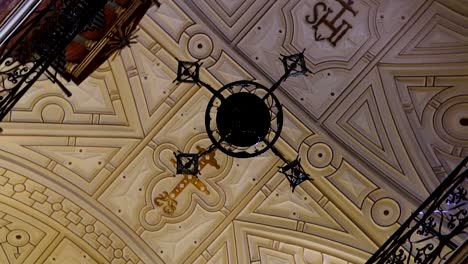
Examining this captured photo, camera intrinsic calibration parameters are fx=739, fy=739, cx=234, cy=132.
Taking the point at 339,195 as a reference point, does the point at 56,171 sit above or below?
below

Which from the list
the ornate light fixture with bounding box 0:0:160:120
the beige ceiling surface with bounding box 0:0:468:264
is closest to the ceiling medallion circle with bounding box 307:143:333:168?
the beige ceiling surface with bounding box 0:0:468:264

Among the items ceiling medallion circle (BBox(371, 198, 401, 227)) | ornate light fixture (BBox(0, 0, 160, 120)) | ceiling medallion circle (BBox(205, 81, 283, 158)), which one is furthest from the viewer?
ceiling medallion circle (BBox(371, 198, 401, 227))

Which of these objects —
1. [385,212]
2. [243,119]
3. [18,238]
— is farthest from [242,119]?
[18,238]

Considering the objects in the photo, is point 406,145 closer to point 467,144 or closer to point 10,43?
point 467,144

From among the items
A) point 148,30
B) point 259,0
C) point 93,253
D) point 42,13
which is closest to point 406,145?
point 259,0

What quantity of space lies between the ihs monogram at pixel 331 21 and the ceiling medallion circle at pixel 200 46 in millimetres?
1429

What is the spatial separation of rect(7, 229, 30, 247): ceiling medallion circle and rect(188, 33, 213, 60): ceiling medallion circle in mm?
3571

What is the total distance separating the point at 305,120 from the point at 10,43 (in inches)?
184

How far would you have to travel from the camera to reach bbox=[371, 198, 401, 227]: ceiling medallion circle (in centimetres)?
1020

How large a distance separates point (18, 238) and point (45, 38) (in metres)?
4.53

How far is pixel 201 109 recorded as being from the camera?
34.7 ft

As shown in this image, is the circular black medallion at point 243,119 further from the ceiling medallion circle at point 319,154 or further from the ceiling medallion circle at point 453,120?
the ceiling medallion circle at point 453,120

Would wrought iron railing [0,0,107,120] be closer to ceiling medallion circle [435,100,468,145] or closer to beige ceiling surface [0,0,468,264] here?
beige ceiling surface [0,0,468,264]

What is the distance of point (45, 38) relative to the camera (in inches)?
281
